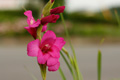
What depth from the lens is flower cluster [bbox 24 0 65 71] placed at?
3.28ft

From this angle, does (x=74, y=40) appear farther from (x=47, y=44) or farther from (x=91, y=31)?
(x=47, y=44)

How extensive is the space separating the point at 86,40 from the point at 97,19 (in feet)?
12.9

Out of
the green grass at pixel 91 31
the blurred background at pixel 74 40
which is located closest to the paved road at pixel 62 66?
the blurred background at pixel 74 40

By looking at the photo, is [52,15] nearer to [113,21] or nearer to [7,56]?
[7,56]

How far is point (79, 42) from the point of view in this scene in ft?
36.4

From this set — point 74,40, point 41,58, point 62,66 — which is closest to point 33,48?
point 41,58

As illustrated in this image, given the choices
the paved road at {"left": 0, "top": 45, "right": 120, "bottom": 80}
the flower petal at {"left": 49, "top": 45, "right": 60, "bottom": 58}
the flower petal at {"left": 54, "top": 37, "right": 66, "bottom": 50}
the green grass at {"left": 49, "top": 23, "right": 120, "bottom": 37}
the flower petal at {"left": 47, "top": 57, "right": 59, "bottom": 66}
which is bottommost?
the paved road at {"left": 0, "top": 45, "right": 120, "bottom": 80}

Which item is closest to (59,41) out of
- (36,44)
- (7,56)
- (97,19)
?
(36,44)

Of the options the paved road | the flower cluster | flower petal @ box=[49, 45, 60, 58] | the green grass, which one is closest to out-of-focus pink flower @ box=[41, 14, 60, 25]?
the flower cluster

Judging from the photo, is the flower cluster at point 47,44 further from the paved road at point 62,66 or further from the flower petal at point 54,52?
the paved road at point 62,66

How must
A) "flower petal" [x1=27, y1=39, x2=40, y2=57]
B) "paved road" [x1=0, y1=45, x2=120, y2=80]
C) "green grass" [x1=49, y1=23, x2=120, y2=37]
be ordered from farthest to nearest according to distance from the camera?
"green grass" [x1=49, y1=23, x2=120, y2=37]
"paved road" [x1=0, y1=45, x2=120, y2=80]
"flower petal" [x1=27, y1=39, x2=40, y2=57]

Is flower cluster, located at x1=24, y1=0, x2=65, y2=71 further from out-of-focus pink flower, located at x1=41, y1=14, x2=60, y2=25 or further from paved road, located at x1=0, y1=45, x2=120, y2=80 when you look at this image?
paved road, located at x1=0, y1=45, x2=120, y2=80

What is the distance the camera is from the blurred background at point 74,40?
609 centimetres

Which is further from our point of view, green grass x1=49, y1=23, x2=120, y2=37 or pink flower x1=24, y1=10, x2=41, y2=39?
green grass x1=49, y1=23, x2=120, y2=37
